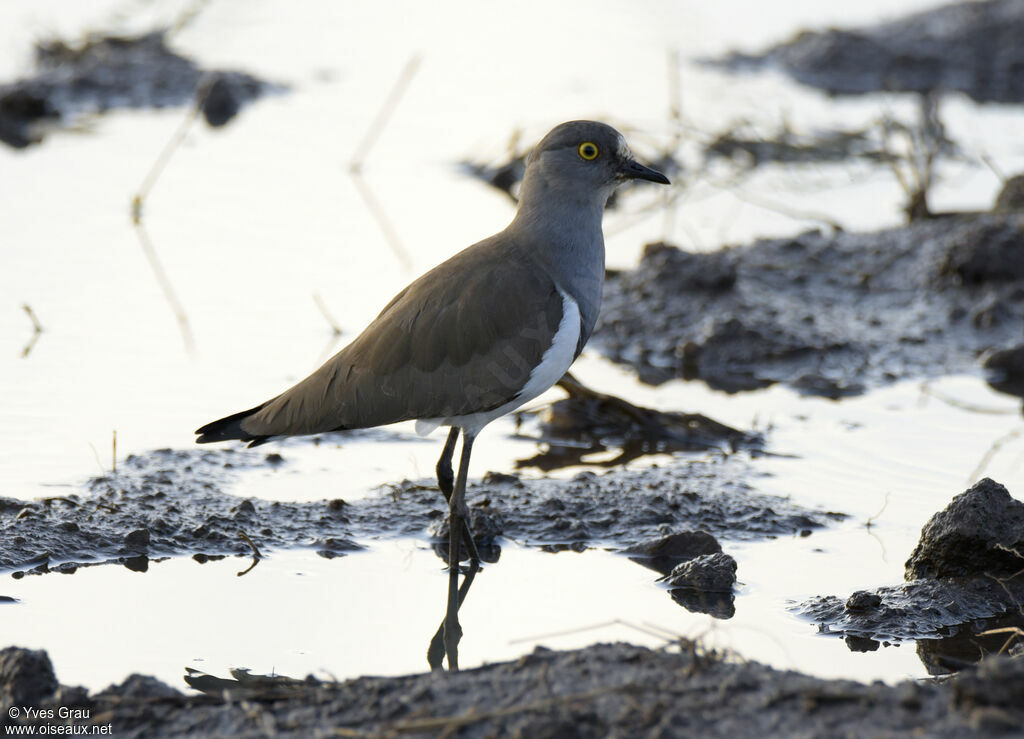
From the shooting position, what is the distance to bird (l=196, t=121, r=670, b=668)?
17.1ft

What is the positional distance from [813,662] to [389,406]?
176 cm

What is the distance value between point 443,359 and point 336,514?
2.79 ft

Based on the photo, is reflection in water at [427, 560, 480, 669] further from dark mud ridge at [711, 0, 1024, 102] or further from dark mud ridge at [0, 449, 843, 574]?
dark mud ridge at [711, 0, 1024, 102]

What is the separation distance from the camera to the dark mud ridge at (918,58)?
1412 cm

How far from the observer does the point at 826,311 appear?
8344mm

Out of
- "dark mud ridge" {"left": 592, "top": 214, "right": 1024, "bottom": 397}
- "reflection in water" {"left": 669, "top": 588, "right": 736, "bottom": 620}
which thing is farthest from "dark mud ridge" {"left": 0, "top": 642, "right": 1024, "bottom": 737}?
"dark mud ridge" {"left": 592, "top": 214, "right": 1024, "bottom": 397}

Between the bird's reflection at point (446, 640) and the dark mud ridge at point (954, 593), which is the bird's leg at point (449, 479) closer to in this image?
the bird's reflection at point (446, 640)

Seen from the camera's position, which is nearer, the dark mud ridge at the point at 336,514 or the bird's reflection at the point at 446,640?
the bird's reflection at the point at 446,640

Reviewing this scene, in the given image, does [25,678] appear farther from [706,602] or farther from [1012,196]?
[1012,196]

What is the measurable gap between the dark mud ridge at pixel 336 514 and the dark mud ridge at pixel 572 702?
52.0 inches

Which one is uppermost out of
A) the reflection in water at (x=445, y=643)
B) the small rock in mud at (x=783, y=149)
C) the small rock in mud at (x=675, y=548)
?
the small rock in mud at (x=783, y=149)

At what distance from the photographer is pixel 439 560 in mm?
5512

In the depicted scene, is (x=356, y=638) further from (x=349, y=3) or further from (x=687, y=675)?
(x=349, y=3)

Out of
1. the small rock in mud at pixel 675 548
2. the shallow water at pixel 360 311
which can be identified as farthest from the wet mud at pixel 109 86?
the small rock in mud at pixel 675 548
